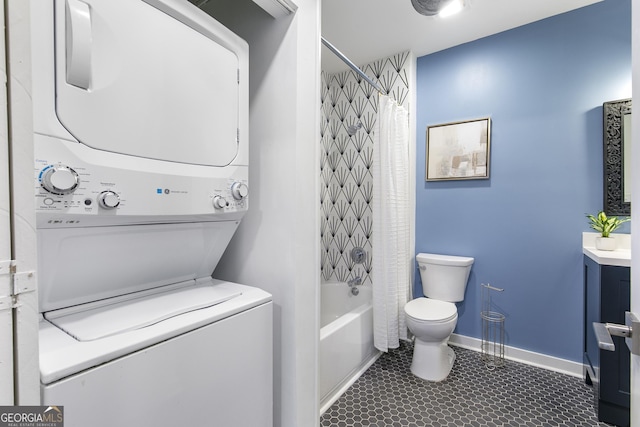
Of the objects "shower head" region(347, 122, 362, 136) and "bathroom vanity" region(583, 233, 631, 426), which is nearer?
"bathroom vanity" region(583, 233, 631, 426)

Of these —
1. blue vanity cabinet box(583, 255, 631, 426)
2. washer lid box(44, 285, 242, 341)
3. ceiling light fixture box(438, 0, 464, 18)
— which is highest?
ceiling light fixture box(438, 0, 464, 18)

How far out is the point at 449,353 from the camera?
241 cm

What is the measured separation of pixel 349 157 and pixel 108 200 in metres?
2.43

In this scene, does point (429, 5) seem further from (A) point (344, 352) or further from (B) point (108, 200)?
(A) point (344, 352)

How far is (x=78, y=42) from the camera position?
2.35ft

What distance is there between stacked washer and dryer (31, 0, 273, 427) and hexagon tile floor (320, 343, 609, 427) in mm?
888

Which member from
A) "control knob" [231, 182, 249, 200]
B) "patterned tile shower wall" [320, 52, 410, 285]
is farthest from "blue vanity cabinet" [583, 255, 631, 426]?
"control knob" [231, 182, 249, 200]

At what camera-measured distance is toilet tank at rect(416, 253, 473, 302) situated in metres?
2.42

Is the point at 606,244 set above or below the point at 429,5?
below

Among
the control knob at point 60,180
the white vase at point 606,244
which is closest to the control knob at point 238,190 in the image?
the control knob at point 60,180

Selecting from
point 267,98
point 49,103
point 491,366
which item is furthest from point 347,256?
point 49,103

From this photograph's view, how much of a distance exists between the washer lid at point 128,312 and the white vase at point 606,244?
7.36ft

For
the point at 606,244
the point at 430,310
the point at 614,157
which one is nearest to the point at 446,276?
the point at 430,310

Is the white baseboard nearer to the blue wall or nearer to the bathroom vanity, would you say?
the blue wall
